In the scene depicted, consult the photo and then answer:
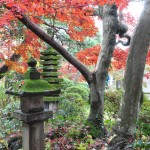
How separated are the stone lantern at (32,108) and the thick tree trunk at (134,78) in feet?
5.43

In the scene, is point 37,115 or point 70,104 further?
point 70,104

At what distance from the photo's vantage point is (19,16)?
5.52m

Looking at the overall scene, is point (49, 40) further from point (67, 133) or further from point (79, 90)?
point (79, 90)

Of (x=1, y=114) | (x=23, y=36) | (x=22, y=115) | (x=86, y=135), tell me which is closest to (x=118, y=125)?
(x=86, y=135)

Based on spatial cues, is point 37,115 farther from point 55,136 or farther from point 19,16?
point 19,16

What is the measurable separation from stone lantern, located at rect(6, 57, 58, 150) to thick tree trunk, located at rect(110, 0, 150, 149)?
5.43ft

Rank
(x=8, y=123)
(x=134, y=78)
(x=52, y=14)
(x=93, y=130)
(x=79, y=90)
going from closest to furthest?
(x=134, y=78) < (x=93, y=130) < (x=52, y=14) < (x=8, y=123) < (x=79, y=90)

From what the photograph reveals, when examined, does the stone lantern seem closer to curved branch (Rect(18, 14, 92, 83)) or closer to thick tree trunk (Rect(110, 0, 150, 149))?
thick tree trunk (Rect(110, 0, 150, 149))

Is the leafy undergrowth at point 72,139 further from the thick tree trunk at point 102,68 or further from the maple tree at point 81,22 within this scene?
the maple tree at point 81,22

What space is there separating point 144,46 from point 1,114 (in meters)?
4.85

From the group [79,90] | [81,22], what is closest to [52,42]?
[81,22]

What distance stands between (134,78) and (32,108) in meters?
2.17

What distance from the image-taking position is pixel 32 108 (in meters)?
3.97

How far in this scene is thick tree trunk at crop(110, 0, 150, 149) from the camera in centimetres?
478
